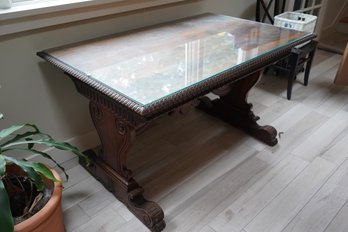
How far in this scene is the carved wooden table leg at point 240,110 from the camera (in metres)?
1.83

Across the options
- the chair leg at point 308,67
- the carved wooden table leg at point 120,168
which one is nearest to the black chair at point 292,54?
the chair leg at point 308,67

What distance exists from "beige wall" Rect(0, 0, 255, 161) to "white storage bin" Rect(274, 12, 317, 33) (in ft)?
3.30

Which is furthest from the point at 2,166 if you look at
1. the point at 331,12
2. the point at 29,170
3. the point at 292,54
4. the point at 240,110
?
the point at 331,12

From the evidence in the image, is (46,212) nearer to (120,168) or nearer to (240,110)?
(120,168)

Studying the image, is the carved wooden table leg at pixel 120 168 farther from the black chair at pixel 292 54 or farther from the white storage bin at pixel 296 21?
the white storage bin at pixel 296 21

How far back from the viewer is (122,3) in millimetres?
1604

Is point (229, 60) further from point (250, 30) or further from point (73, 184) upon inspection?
point (73, 184)

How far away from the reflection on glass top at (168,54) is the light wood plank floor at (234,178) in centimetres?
69

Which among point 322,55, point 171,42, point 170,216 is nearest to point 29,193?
point 170,216

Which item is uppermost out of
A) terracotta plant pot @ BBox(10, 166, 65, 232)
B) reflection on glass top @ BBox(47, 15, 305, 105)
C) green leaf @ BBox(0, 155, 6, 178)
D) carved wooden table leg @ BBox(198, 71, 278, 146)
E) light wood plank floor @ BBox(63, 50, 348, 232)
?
reflection on glass top @ BBox(47, 15, 305, 105)

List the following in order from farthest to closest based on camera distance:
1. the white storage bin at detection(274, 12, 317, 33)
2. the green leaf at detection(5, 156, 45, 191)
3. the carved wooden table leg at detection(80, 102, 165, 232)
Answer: the white storage bin at detection(274, 12, 317, 33) < the carved wooden table leg at detection(80, 102, 165, 232) < the green leaf at detection(5, 156, 45, 191)

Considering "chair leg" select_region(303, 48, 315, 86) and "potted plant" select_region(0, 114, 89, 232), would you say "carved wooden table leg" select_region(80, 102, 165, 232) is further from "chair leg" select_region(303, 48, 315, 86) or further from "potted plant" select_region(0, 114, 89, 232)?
"chair leg" select_region(303, 48, 315, 86)

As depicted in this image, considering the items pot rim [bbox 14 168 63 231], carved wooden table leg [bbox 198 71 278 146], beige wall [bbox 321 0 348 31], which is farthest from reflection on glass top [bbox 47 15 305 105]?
beige wall [bbox 321 0 348 31]

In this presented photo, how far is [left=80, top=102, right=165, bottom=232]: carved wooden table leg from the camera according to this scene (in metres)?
1.28
